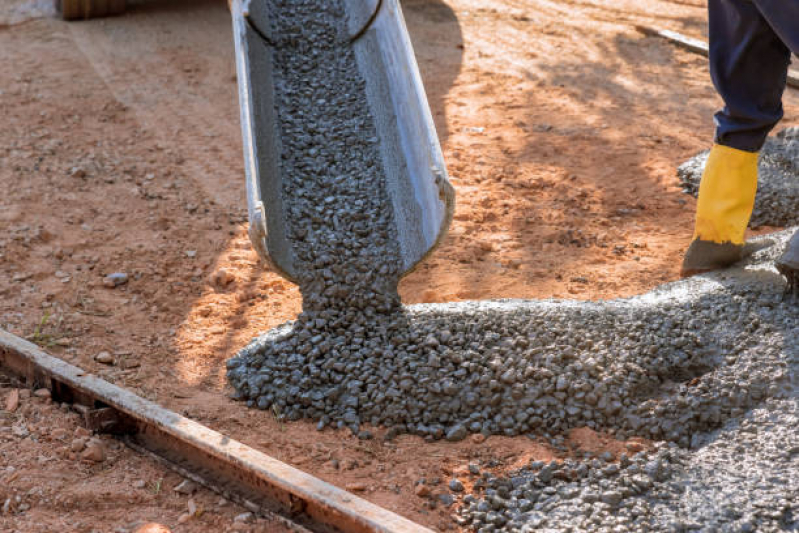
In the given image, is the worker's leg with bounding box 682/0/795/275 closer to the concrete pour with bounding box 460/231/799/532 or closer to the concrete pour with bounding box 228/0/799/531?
the concrete pour with bounding box 228/0/799/531

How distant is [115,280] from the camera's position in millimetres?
4281

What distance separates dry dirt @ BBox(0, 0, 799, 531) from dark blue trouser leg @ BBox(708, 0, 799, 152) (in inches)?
32.7

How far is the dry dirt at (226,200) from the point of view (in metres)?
3.05

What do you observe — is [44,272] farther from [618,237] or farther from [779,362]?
[779,362]

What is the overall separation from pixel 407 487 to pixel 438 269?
1.75m

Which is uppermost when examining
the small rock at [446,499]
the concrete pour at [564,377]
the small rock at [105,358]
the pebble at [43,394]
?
the concrete pour at [564,377]

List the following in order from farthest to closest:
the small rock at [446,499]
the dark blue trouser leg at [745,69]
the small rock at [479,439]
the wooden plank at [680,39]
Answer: the wooden plank at [680,39], the dark blue trouser leg at [745,69], the small rock at [479,439], the small rock at [446,499]

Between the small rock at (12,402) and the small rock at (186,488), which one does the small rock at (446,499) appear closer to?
the small rock at (186,488)

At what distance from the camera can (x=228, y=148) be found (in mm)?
5844

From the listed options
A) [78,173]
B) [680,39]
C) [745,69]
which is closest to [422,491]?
[745,69]

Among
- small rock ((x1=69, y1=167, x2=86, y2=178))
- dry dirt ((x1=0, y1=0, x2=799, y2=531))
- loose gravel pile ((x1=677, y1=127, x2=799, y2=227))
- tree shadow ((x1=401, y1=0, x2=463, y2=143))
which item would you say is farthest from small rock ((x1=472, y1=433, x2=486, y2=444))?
small rock ((x1=69, y1=167, x2=86, y2=178))

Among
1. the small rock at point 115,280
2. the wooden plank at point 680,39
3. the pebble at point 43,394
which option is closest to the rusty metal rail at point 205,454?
the pebble at point 43,394

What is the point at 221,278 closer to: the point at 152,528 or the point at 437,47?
the point at 152,528

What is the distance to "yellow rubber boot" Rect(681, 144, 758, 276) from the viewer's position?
3.84 m
